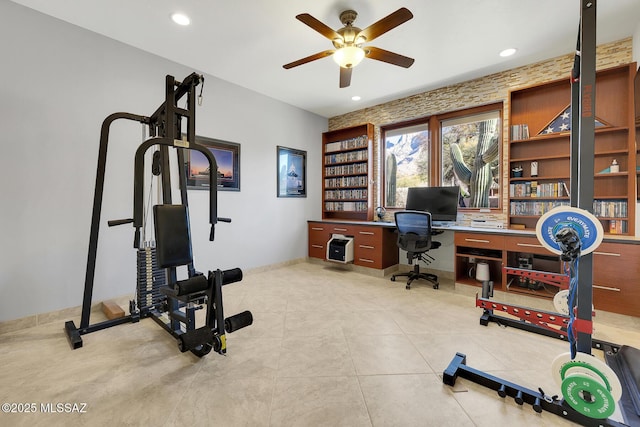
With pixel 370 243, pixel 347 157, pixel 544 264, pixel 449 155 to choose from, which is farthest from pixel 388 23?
→ pixel 544 264

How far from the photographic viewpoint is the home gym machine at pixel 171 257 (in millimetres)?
1936

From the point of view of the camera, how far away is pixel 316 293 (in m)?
3.58

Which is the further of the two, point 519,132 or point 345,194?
point 345,194

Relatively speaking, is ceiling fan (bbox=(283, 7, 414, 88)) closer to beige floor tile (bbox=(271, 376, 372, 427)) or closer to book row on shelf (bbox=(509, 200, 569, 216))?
book row on shelf (bbox=(509, 200, 569, 216))

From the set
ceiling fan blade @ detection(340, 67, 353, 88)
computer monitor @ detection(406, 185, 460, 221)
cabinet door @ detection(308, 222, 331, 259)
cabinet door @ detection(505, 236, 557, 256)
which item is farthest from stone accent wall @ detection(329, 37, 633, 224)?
ceiling fan blade @ detection(340, 67, 353, 88)

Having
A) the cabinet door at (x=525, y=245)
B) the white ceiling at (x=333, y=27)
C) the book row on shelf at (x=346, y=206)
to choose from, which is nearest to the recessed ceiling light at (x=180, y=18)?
the white ceiling at (x=333, y=27)

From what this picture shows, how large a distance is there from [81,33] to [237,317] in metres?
3.42

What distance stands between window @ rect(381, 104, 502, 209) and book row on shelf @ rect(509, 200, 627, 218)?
34cm

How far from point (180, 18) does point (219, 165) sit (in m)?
1.82

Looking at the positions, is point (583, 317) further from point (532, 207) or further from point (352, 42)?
point (352, 42)

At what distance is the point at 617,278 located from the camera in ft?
8.44

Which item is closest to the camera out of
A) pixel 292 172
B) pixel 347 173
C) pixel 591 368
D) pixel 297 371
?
pixel 591 368

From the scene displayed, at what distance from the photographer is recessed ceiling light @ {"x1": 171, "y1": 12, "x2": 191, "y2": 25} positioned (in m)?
2.63

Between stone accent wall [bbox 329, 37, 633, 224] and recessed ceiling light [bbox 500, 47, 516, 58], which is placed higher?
recessed ceiling light [bbox 500, 47, 516, 58]
